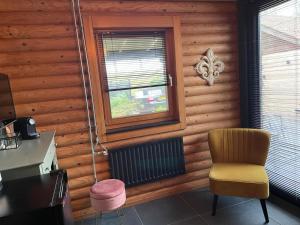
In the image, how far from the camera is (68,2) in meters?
2.33

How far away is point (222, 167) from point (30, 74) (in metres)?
2.19

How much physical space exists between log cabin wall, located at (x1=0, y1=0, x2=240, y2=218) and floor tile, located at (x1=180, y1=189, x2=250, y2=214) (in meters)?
0.12

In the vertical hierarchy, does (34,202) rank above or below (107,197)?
above

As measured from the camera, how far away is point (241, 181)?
2264mm

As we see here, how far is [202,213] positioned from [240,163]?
2.28 ft

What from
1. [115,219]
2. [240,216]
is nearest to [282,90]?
[240,216]

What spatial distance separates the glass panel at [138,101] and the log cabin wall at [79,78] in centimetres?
31

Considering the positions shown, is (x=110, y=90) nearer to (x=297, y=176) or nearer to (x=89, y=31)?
(x=89, y=31)

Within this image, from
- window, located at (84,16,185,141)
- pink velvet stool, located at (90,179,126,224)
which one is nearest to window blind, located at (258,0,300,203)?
window, located at (84,16,185,141)

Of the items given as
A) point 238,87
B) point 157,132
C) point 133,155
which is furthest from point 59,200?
point 238,87

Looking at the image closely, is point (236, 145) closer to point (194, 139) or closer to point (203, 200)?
point (194, 139)

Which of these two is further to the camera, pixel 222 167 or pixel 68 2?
pixel 222 167

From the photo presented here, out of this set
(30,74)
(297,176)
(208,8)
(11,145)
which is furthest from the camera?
(208,8)

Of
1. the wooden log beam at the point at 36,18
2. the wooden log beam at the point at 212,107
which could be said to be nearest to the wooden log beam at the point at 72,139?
the wooden log beam at the point at 36,18
